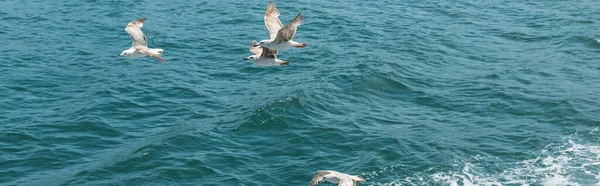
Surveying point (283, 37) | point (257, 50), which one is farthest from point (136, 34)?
point (283, 37)

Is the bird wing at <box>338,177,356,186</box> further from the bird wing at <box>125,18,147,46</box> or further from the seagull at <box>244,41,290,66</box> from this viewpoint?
the bird wing at <box>125,18,147,46</box>

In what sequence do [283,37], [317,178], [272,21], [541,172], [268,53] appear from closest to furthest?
[317,178]
[283,37]
[268,53]
[272,21]
[541,172]

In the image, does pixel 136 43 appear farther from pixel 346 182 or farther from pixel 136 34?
pixel 346 182

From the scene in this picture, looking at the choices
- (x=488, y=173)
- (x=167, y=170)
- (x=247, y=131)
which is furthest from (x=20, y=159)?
(x=488, y=173)

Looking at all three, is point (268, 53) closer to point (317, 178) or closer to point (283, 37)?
point (283, 37)

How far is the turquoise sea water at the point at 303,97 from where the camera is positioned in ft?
131

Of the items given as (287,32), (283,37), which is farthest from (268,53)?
(287,32)

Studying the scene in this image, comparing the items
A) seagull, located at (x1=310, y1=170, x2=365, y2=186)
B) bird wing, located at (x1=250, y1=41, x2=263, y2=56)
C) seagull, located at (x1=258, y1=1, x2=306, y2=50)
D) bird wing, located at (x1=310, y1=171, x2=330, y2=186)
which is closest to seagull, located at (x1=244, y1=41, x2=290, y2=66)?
seagull, located at (x1=258, y1=1, x2=306, y2=50)

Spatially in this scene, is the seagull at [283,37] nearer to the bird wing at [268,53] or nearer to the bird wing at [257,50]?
the bird wing at [268,53]

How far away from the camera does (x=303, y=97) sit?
47.6m

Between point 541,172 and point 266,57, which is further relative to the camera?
point 541,172

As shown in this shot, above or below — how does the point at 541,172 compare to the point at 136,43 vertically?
below

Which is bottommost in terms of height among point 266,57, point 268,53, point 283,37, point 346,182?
point 346,182

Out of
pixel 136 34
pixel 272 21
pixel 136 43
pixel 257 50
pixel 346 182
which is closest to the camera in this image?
pixel 346 182
